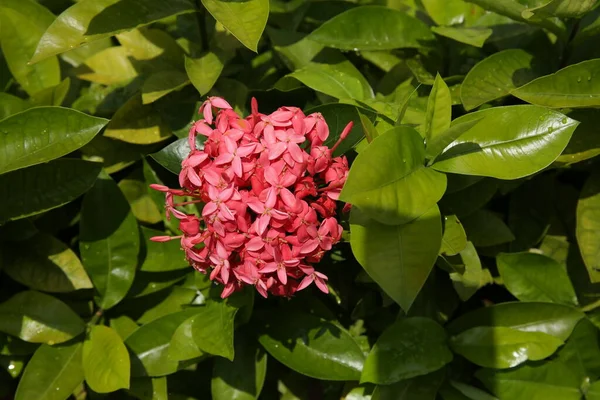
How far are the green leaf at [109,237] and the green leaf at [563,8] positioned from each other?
100cm

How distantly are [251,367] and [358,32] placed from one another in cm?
86

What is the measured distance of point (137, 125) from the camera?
1.70 metres

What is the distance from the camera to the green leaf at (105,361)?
4.90 ft

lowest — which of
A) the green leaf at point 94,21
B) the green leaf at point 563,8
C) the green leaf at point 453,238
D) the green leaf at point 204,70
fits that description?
the green leaf at point 453,238

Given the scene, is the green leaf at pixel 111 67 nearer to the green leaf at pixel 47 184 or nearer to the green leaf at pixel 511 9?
the green leaf at pixel 47 184

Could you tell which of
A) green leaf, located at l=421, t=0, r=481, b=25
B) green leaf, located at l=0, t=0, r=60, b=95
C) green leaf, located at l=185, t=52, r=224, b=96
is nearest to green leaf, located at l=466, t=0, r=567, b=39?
green leaf, located at l=421, t=0, r=481, b=25

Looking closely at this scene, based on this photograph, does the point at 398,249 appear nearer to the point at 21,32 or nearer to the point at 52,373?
the point at 52,373

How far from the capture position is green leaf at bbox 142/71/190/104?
1552mm

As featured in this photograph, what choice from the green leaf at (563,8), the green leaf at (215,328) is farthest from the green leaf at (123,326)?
the green leaf at (563,8)

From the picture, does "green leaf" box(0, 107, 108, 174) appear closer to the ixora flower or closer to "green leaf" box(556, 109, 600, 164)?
the ixora flower

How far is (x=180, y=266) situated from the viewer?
163 centimetres

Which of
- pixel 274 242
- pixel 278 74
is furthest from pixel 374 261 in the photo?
pixel 278 74

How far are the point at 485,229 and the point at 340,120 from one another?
483mm

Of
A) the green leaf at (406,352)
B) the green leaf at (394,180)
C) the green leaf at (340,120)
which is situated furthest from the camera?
the green leaf at (406,352)
